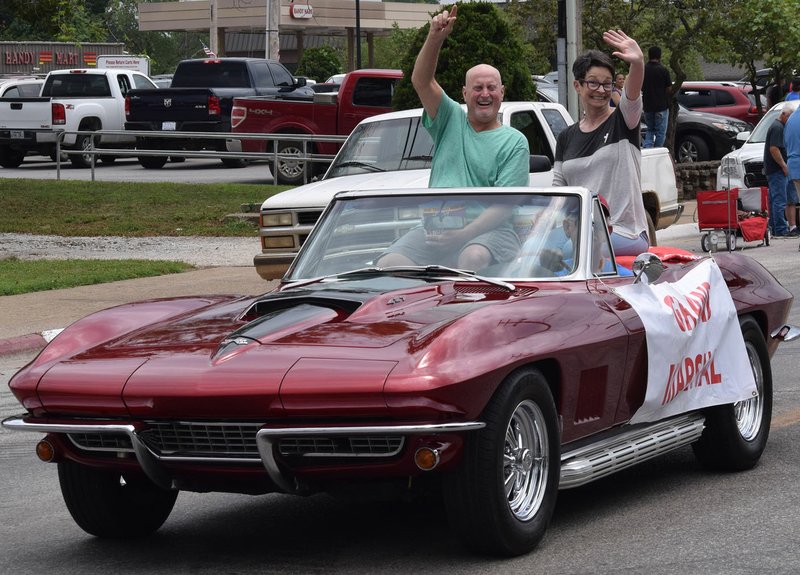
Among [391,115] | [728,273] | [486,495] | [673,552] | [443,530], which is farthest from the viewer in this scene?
[391,115]

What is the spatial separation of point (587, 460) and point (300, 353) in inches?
51.0

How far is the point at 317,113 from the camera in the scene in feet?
87.7

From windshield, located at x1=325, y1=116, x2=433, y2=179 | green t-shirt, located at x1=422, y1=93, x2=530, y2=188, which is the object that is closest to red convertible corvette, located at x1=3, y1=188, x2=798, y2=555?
green t-shirt, located at x1=422, y1=93, x2=530, y2=188

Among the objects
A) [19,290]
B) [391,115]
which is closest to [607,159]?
[391,115]

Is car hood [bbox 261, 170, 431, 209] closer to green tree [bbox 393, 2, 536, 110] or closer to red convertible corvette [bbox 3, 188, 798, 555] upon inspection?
green tree [bbox 393, 2, 536, 110]

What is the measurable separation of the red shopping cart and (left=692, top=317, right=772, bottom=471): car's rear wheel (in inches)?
435

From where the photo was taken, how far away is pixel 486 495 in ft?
16.5

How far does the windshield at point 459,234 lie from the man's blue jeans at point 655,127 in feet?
58.1

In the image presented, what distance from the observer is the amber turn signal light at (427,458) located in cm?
491

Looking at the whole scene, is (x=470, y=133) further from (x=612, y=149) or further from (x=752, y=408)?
(x=752, y=408)

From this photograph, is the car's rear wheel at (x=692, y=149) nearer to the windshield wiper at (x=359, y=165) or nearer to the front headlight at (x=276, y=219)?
the windshield wiper at (x=359, y=165)

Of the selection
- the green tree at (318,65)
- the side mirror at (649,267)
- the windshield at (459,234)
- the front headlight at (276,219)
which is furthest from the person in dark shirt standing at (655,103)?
the green tree at (318,65)

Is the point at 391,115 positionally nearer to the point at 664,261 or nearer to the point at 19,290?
the point at 19,290

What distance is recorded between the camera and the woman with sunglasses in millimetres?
7527
